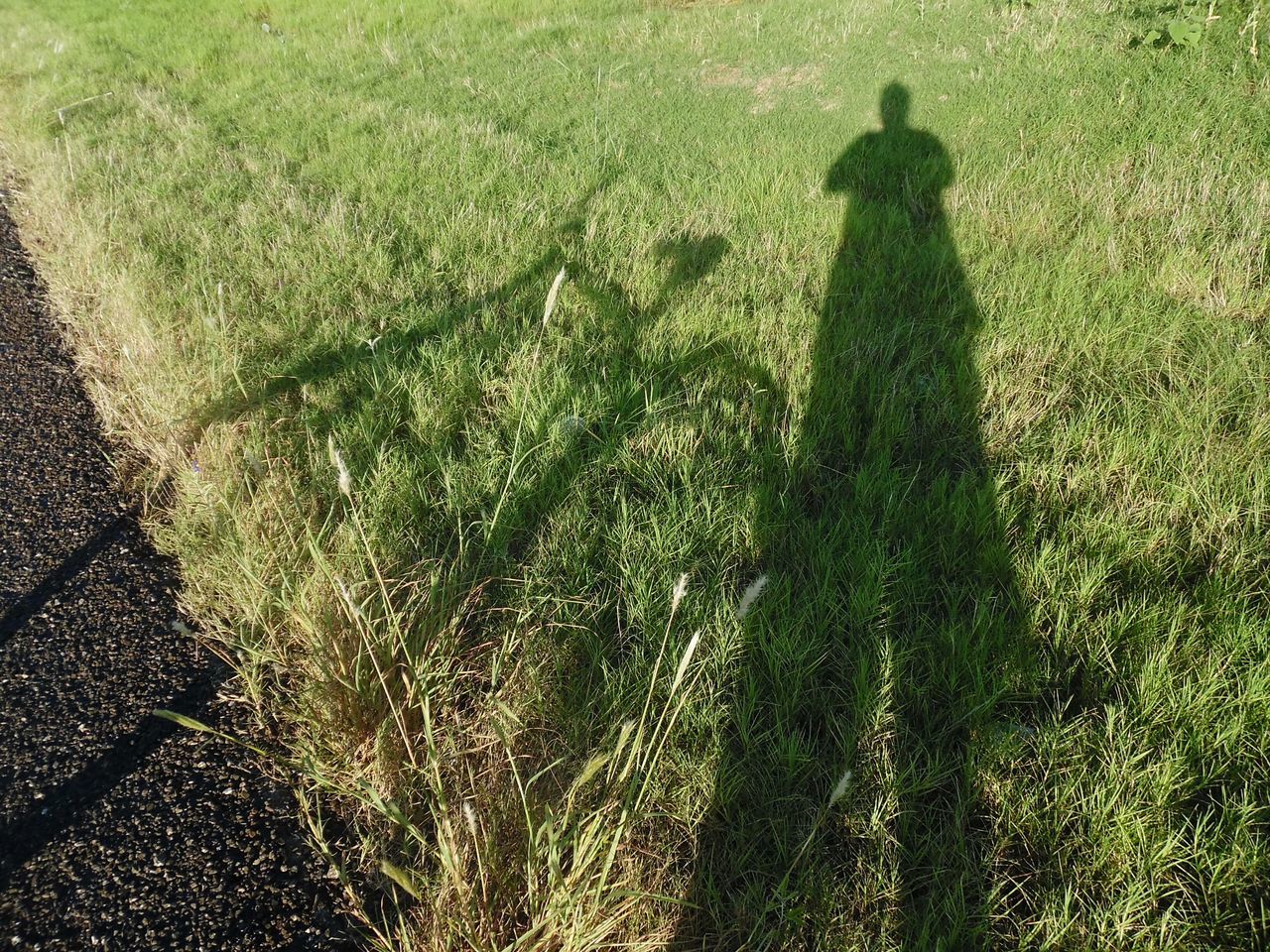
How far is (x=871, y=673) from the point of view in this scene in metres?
1.88

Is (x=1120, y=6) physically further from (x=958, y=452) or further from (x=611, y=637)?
(x=611, y=637)

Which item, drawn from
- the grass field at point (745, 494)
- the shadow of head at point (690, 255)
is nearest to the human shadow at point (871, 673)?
the grass field at point (745, 494)

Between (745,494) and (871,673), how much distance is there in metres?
0.74

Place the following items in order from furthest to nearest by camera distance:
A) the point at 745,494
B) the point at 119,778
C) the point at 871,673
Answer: the point at 745,494 → the point at 871,673 → the point at 119,778

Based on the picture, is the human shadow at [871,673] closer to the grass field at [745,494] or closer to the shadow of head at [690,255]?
the grass field at [745,494]

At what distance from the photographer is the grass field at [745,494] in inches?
60.0

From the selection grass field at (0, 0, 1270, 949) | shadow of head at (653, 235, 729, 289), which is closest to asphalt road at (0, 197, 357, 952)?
grass field at (0, 0, 1270, 949)

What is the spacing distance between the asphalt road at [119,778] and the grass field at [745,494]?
119mm

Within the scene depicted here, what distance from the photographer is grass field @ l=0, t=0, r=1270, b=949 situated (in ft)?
5.00

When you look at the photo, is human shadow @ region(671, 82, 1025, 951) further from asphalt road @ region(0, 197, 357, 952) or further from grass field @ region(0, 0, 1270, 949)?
asphalt road @ region(0, 197, 357, 952)

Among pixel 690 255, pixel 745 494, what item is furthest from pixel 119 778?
pixel 690 255

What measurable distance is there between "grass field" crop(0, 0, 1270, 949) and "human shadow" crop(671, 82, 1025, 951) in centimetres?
1

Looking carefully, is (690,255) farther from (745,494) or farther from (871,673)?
(871,673)

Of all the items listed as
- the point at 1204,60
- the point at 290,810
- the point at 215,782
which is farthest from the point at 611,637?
the point at 1204,60
